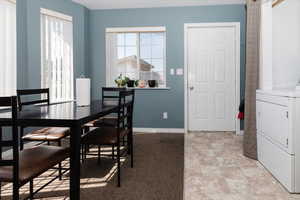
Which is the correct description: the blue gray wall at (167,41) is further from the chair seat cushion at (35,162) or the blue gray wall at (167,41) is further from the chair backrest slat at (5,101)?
the chair backrest slat at (5,101)

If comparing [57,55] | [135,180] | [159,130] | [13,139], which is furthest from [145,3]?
[13,139]

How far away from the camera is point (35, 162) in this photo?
1.63 meters

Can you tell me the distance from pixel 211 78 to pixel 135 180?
2.98 metres

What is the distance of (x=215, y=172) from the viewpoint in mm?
2752

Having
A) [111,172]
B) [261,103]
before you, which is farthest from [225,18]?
[111,172]

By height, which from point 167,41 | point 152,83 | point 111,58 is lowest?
point 152,83

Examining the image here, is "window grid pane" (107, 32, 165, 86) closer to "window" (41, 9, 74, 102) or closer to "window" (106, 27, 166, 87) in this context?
"window" (106, 27, 166, 87)

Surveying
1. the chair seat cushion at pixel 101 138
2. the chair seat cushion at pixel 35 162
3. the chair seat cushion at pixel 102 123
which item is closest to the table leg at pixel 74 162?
the chair seat cushion at pixel 35 162

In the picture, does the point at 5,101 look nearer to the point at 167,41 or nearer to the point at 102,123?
the point at 102,123

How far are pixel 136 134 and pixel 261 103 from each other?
97.0 inches

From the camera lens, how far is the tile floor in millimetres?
2184

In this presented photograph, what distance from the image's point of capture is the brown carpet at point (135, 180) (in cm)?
218

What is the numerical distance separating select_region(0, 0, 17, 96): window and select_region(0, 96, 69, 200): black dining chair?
6.09 ft

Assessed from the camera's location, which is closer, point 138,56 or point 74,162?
point 74,162
